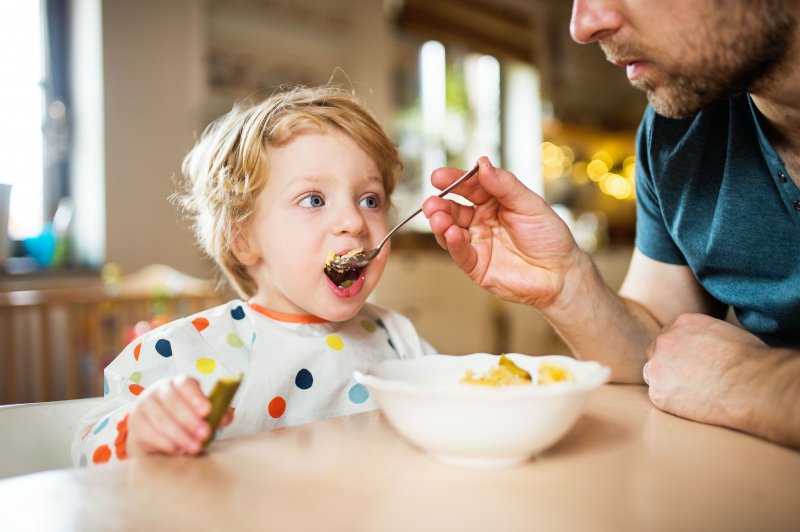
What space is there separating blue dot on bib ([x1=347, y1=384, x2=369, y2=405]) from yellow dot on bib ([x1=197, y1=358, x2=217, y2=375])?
10.1 inches

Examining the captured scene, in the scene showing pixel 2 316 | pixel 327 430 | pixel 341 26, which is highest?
pixel 341 26

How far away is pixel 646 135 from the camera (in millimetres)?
1311

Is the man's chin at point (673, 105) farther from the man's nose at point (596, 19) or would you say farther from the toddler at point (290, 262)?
the toddler at point (290, 262)

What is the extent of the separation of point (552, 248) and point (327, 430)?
1.72 ft

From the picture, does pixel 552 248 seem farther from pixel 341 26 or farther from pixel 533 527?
pixel 341 26

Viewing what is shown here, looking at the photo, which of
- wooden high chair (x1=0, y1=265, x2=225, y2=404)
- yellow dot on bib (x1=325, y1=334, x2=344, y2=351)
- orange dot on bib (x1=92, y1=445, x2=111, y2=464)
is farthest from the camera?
wooden high chair (x1=0, y1=265, x2=225, y2=404)

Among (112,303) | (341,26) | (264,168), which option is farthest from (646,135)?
(341,26)

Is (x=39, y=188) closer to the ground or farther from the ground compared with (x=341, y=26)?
closer to the ground

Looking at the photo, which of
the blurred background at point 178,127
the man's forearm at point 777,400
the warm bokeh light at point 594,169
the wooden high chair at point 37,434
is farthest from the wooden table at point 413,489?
the warm bokeh light at point 594,169

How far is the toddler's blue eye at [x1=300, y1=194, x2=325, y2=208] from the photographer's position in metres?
1.18

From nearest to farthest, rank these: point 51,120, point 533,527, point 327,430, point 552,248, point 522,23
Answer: point 533,527
point 327,430
point 552,248
point 51,120
point 522,23

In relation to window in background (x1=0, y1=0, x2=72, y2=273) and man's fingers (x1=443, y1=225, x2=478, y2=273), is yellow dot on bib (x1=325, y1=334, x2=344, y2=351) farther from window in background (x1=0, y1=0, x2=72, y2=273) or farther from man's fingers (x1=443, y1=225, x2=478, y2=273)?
window in background (x1=0, y1=0, x2=72, y2=273)

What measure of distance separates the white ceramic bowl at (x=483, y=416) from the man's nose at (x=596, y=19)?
0.63 m

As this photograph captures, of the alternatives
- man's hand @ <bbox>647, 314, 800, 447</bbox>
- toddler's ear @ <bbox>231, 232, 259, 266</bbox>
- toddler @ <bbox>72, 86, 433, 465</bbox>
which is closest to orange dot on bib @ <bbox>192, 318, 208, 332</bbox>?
toddler @ <bbox>72, 86, 433, 465</bbox>
